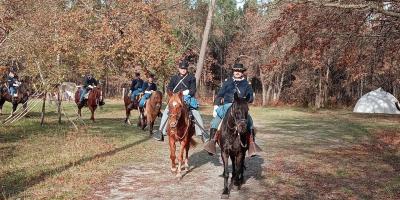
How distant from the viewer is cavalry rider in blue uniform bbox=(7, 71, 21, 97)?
2547 cm

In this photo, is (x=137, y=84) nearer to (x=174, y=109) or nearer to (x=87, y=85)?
(x=87, y=85)

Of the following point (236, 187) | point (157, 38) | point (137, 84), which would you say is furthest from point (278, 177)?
point (157, 38)

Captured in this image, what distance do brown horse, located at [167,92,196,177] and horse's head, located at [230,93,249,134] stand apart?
1.78 m

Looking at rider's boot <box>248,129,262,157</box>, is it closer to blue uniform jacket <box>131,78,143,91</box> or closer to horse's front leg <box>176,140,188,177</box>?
horse's front leg <box>176,140,188,177</box>

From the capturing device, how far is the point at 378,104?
45.4m

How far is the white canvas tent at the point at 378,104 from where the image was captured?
1761 inches

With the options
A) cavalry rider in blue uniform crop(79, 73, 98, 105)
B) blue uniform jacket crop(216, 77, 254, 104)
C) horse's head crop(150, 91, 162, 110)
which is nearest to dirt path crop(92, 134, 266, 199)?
blue uniform jacket crop(216, 77, 254, 104)

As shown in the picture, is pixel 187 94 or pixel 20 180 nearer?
pixel 20 180

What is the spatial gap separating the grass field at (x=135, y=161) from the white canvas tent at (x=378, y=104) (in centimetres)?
2391

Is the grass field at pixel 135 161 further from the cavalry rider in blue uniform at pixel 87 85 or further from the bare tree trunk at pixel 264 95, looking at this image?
the bare tree trunk at pixel 264 95

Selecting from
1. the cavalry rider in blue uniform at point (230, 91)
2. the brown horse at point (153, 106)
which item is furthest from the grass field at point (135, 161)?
the cavalry rider in blue uniform at point (230, 91)

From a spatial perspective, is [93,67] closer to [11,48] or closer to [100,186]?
[11,48]

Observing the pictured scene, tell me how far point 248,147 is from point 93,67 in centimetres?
1769

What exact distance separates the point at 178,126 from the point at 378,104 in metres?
39.1
